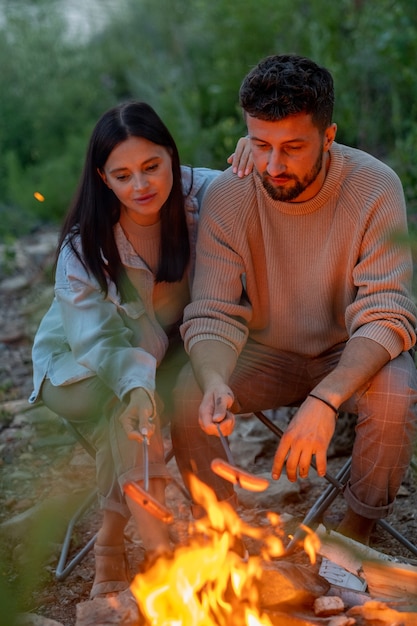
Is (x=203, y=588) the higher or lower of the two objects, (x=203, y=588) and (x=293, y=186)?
the lower

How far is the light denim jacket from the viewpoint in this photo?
2455mm

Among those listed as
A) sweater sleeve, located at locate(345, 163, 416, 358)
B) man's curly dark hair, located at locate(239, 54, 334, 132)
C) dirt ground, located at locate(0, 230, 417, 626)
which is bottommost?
dirt ground, located at locate(0, 230, 417, 626)

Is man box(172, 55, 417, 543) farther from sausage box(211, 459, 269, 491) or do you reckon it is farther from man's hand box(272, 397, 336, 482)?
sausage box(211, 459, 269, 491)

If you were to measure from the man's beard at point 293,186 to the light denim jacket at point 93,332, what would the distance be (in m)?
0.39

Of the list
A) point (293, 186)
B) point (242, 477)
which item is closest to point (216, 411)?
point (242, 477)

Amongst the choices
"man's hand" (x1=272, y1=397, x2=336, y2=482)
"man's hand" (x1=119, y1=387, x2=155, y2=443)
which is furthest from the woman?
"man's hand" (x1=272, y1=397, x2=336, y2=482)

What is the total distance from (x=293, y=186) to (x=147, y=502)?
1010 mm

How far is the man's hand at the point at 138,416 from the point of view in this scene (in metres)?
2.34

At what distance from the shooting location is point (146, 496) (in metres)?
2.09

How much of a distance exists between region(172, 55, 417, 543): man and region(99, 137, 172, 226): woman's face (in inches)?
7.1

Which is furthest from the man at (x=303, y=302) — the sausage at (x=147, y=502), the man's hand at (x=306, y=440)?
the sausage at (x=147, y=502)

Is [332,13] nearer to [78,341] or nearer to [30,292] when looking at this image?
[30,292]

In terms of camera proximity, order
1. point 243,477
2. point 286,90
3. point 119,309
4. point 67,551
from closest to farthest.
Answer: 1. point 243,477
2. point 286,90
3. point 119,309
4. point 67,551

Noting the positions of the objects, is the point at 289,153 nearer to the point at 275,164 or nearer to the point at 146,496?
the point at 275,164
